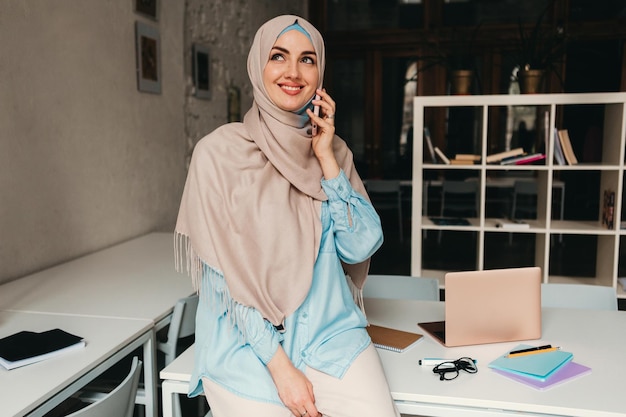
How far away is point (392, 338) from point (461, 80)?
8.01ft

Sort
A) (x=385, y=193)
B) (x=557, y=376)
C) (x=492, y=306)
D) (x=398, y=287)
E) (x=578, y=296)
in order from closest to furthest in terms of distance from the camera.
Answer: (x=557, y=376) < (x=492, y=306) < (x=578, y=296) < (x=398, y=287) < (x=385, y=193)

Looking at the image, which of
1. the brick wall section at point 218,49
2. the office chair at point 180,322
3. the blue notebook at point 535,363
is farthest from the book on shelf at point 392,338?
the brick wall section at point 218,49

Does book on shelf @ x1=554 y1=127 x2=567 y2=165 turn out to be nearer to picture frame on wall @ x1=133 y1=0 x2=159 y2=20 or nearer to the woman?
the woman

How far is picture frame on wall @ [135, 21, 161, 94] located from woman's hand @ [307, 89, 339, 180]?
91.7 inches

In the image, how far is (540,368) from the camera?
1.61m

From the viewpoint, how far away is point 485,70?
8086mm

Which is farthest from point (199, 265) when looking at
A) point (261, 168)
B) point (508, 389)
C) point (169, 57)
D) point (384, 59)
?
point (384, 59)

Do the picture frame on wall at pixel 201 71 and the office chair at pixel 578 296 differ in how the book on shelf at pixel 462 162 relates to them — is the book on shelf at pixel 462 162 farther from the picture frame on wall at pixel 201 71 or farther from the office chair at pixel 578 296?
the picture frame on wall at pixel 201 71

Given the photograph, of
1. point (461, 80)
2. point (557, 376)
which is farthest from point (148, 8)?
point (557, 376)

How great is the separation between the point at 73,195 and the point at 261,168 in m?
1.83

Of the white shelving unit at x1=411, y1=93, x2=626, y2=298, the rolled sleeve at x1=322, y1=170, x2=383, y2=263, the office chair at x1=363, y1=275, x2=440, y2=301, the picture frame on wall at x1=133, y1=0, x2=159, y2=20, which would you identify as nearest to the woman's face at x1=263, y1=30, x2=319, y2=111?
the rolled sleeve at x1=322, y1=170, x2=383, y2=263

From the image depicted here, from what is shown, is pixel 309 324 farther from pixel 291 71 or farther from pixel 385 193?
pixel 385 193

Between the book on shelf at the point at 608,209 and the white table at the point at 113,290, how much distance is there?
268 centimetres

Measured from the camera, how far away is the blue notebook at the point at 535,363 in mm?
1580
